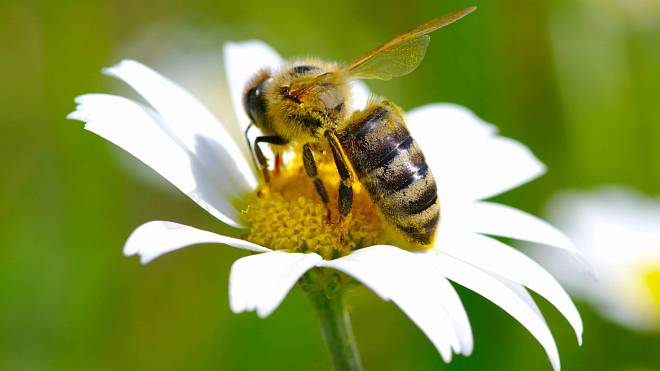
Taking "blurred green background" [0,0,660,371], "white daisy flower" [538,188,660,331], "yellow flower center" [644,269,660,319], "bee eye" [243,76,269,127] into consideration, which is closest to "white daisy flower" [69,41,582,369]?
"bee eye" [243,76,269,127]

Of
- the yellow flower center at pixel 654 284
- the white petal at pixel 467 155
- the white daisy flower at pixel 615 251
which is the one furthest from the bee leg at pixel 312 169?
the yellow flower center at pixel 654 284

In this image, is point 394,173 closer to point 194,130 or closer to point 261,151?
point 261,151

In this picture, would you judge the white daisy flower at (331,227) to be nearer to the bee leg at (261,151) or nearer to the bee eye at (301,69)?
the bee leg at (261,151)

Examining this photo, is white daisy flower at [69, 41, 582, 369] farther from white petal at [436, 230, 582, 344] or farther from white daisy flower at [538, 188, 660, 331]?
white daisy flower at [538, 188, 660, 331]

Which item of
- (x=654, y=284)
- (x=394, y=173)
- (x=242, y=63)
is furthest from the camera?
(x=654, y=284)

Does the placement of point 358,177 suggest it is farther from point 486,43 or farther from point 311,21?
point 311,21

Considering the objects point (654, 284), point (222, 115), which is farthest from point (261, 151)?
point (222, 115)

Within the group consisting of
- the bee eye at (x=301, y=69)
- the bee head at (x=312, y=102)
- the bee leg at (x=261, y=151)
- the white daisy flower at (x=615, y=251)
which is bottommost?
the white daisy flower at (x=615, y=251)

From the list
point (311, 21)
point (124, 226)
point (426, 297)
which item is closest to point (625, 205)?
point (311, 21)
